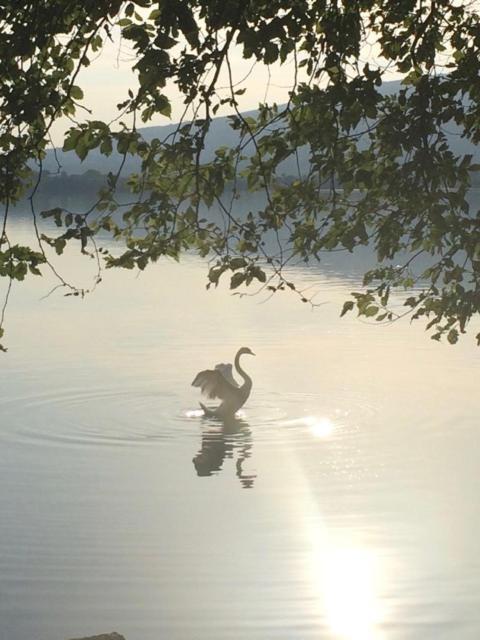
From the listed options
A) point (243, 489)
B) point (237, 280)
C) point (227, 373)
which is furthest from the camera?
point (227, 373)

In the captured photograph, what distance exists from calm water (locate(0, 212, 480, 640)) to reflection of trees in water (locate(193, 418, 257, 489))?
6 cm

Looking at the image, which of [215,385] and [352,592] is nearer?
[352,592]

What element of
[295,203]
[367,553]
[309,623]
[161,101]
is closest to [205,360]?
[367,553]

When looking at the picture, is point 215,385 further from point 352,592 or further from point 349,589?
point 352,592

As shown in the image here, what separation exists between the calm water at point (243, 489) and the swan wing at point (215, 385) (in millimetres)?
529

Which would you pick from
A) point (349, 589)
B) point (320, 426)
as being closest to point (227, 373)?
point (320, 426)

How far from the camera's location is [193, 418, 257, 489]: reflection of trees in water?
22.8 metres

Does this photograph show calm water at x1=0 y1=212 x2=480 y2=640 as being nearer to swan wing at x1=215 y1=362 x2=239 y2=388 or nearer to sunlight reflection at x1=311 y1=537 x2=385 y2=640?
sunlight reflection at x1=311 y1=537 x2=385 y2=640

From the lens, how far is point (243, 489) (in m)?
21.6

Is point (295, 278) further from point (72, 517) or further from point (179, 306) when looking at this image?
point (72, 517)

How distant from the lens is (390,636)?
14.0 metres

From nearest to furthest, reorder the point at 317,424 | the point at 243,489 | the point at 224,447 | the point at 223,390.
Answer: the point at 243,489 < the point at 224,447 < the point at 317,424 < the point at 223,390

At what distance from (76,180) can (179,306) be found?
150 m

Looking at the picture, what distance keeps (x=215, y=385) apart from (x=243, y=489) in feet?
22.2
